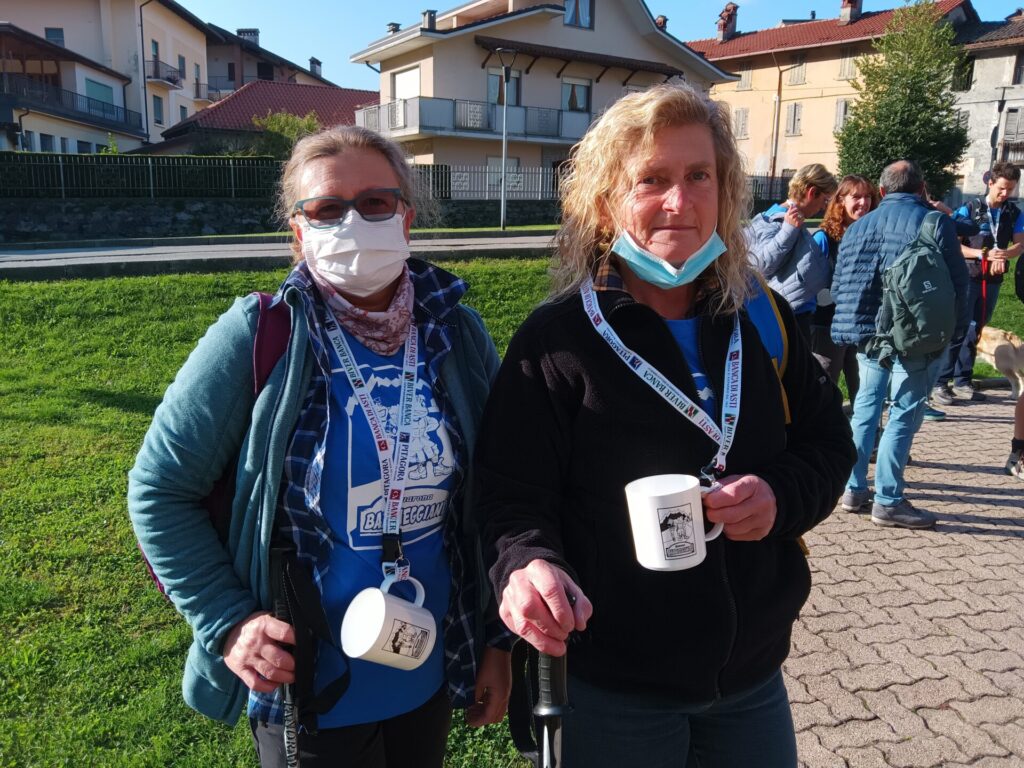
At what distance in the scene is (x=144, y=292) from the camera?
9.92 meters

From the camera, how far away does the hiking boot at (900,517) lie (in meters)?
5.29

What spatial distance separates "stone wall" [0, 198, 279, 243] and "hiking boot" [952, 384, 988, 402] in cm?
1559

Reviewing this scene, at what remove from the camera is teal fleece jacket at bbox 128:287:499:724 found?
1768mm

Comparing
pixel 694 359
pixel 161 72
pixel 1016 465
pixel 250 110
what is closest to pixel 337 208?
pixel 694 359

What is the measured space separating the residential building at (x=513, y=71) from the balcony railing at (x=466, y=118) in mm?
43

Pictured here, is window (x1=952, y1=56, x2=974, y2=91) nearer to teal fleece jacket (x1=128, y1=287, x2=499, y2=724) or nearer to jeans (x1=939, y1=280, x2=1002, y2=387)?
jeans (x1=939, y1=280, x2=1002, y2=387)

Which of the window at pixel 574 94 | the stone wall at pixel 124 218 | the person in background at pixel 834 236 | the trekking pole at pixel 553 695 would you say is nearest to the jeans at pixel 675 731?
the trekking pole at pixel 553 695

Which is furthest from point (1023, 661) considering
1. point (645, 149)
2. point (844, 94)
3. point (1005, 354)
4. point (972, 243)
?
point (844, 94)

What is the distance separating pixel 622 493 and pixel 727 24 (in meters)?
56.6

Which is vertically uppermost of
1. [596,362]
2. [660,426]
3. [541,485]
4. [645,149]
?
[645,149]

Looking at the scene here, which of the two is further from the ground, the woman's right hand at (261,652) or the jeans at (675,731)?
the woman's right hand at (261,652)

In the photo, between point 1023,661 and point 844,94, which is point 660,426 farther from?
point 844,94

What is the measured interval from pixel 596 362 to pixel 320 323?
678 mm

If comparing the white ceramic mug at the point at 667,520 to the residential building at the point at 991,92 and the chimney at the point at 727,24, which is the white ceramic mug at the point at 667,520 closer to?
the residential building at the point at 991,92
